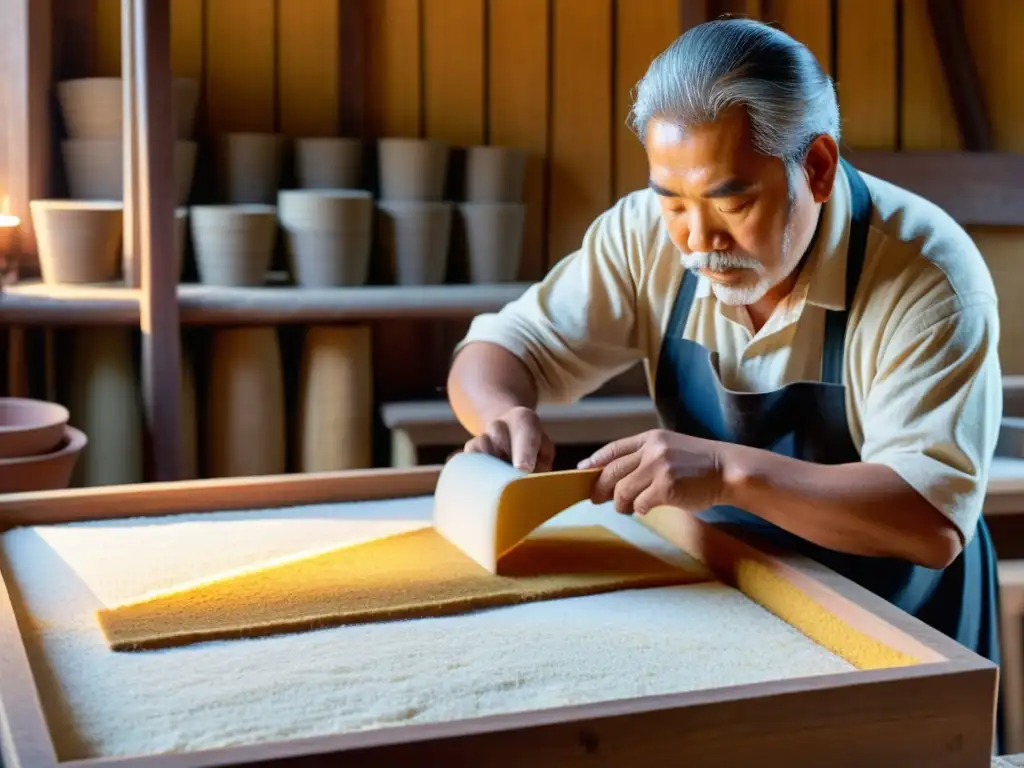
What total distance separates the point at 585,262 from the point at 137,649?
1.16 meters

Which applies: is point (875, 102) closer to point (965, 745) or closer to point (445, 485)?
point (445, 485)

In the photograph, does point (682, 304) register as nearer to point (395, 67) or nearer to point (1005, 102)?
point (395, 67)

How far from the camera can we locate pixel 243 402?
11.6 feet

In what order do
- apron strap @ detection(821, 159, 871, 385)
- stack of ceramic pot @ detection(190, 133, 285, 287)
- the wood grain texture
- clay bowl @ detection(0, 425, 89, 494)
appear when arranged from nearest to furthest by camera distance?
apron strap @ detection(821, 159, 871, 385), clay bowl @ detection(0, 425, 89, 494), stack of ceramic pot @ detection(190, 133, 285, 287), the wood grain texture

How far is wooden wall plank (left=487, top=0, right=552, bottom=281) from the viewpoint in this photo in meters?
3.96

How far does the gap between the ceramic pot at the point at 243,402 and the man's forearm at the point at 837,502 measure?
2.06 m

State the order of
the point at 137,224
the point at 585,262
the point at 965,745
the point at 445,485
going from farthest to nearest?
the point at 137,224
the point at 585,262
the point at 445,485
the point at 965,745

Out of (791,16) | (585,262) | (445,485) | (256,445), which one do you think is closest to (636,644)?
(445,485)

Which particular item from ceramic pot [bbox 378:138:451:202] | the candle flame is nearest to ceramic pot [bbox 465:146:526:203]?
ceramic pot [bbox 378:138:451:202]

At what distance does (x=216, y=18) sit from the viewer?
371 cm

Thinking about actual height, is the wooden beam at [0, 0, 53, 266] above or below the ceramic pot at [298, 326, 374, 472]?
above

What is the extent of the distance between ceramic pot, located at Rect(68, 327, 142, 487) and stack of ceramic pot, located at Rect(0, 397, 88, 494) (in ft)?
1.17

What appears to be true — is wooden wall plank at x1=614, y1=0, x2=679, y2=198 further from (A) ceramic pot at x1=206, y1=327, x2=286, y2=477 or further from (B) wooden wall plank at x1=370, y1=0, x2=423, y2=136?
(A) ceramic pot at x1=206, y1=327, x2=286, y2=477

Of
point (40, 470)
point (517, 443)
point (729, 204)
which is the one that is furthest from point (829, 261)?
point (40, 470)
